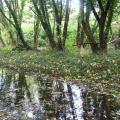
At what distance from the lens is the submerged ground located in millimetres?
11000

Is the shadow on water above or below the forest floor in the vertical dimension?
below

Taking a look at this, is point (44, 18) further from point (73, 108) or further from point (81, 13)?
point (73, 108)

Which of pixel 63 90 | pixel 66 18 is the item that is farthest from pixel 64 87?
pixel 66 18

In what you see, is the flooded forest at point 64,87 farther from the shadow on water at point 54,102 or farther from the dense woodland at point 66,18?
the dense woodland at point 66,18

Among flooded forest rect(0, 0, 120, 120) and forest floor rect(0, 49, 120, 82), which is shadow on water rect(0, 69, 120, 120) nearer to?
flooded forest rect(0, 0, 120, 120)

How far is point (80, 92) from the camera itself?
14.5 meters

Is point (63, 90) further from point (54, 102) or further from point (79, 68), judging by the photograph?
point (79, 68)

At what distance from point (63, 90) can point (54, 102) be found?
8.64 feet

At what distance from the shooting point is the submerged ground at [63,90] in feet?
36.1

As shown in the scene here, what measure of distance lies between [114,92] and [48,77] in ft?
20.1

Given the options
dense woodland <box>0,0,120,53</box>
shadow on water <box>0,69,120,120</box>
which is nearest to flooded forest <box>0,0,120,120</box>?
shadow on water <box>0,69,120,120</box>

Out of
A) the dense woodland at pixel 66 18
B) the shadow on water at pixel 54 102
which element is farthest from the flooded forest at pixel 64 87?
the dense woodland at pixel 66 18

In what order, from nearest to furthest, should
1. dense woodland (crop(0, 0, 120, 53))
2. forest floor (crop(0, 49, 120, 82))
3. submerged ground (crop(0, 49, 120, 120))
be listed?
submerged ground (crop(0, 49, 120, 120)), forest floor (crop(0, 49, 120, 82)), dense woodland (crop(0, 0, 120, 53))

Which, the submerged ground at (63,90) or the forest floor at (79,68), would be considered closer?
the submerged ground at (63,90)
